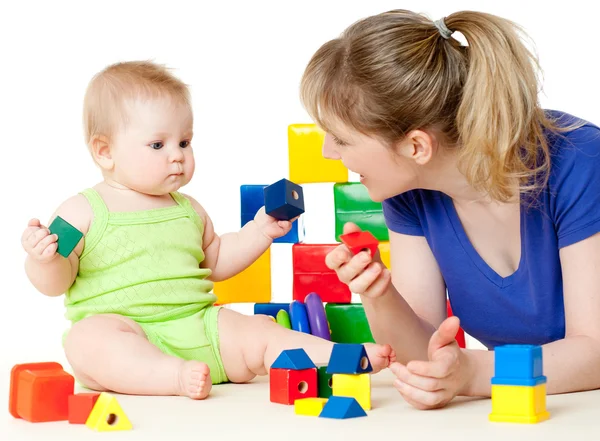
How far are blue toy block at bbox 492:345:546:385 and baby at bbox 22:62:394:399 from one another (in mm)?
501

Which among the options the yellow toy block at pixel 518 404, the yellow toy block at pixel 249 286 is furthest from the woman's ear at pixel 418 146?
the yellow toy block at pixel 249 286

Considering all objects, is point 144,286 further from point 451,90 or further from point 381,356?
point 451,90

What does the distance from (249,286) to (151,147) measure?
54 cm

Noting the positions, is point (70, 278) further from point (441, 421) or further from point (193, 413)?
point (441, 421)

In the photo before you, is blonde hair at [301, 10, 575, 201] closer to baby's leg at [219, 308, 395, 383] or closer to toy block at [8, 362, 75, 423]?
baby's leg at [219, 308, 395, 383]

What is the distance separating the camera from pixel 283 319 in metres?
2.11

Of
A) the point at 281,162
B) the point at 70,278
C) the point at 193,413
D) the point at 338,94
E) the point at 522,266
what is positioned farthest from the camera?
the point at 281,162

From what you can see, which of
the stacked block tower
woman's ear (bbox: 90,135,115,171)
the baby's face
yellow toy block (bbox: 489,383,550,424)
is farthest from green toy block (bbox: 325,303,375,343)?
yellow toy block (bbox: 489,383,550,424)

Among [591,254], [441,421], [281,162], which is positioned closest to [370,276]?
[441,421]

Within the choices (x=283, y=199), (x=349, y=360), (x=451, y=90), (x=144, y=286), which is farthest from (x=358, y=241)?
(x=144, y=286)

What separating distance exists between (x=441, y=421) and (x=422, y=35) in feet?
2.06

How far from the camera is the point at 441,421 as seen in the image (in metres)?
1.35

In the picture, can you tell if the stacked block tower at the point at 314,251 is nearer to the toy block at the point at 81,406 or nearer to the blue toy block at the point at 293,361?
the blue toy block at the point at 293,361

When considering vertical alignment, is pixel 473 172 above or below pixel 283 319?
above
